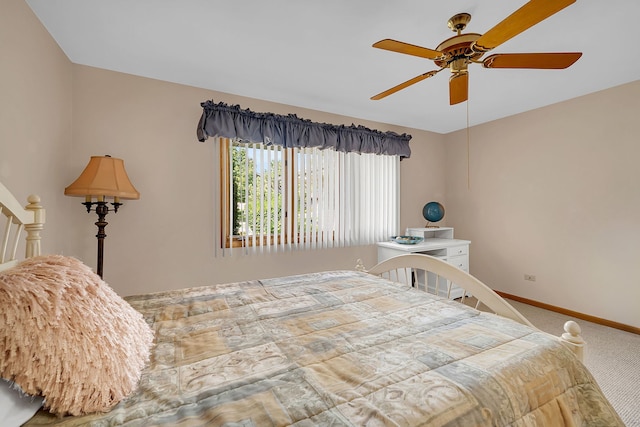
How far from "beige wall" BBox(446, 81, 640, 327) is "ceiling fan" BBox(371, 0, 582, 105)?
206 cm

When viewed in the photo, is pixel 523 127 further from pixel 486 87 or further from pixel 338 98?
pixel 338 98

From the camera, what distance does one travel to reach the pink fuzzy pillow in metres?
0.67

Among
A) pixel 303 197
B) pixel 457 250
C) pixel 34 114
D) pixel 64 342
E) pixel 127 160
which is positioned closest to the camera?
pixel 64 342

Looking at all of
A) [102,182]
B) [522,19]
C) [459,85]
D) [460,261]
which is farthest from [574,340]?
[102,182]

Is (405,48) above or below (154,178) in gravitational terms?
above

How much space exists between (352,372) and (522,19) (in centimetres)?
160

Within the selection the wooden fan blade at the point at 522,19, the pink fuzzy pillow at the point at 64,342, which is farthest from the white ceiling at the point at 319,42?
the pink fuzzy pillow at the point at 64,342

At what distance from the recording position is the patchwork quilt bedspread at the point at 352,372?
2.40 ft

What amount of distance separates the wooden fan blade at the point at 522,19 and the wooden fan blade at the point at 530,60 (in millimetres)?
164

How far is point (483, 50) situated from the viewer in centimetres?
151

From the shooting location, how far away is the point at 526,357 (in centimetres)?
100

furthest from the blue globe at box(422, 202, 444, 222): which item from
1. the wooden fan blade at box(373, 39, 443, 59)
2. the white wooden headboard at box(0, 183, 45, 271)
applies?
the white wooden headboard at box(0, 183, 45, 271)

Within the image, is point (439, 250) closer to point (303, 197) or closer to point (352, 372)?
point (303, 197)

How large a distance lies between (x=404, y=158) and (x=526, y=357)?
10.9 ft
